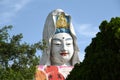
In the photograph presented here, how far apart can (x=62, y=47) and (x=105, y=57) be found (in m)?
14.4

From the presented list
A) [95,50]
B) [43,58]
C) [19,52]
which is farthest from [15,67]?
[95,50]

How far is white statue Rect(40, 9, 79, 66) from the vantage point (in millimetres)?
25688

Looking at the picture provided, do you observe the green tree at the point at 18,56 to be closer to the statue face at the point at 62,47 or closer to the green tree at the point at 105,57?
the statue face at the point at 62,47

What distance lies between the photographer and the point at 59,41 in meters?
25.7

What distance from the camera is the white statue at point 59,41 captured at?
25.7 m

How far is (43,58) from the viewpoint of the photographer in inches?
1031

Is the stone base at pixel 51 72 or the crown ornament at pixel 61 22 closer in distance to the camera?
the stone base at pixel 51 72

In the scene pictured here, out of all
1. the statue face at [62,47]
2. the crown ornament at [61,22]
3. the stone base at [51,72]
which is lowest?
the stone base at [51,72]

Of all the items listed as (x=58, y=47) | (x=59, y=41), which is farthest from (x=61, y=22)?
(x=58, y=47)

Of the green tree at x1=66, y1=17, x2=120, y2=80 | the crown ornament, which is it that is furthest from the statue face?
the green tree at x1=66, y1=17, x2=120, y2=80

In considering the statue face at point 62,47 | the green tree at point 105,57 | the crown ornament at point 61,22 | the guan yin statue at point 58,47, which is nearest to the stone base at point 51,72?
the guan yin statue at point 58,47

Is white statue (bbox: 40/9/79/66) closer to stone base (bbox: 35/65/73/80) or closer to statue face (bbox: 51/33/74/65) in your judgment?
statue face (bbox: 51/33/74/65)

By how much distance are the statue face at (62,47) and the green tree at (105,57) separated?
13.6m

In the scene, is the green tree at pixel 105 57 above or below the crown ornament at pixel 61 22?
below
